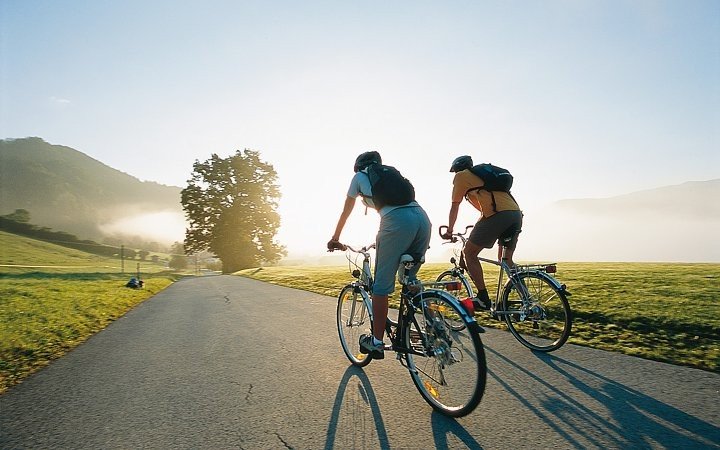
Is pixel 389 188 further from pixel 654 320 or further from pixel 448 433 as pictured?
pixel 654 320

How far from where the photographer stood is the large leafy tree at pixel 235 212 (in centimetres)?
4816

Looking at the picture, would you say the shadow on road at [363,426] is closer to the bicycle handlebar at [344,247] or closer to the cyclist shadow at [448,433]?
the cyclist shadow at [448,433]

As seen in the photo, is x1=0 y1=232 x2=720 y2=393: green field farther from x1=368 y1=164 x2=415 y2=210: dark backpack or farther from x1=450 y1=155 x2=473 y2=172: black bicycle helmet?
x1=368 y1=164 x2=415 y2=210: dark backpack

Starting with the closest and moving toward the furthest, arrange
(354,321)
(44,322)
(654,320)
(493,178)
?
(354,321), (493,178), (654,320), (44,322)

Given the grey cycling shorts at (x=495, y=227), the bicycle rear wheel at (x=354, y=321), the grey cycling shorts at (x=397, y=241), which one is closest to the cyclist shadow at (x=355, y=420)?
the bicycle rear wheel at (x=354, y=321)

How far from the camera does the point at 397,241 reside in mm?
3521

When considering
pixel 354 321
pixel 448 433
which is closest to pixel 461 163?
pixel 354 321

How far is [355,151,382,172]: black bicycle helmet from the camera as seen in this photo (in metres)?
3.85

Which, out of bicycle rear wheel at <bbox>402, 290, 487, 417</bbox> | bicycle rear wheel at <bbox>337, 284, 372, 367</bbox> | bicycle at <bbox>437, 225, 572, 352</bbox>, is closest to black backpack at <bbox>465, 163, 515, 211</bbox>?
bicycle at <bbox>437, 225, 572, 352</bbox>

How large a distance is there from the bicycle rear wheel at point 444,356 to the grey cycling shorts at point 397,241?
394 millimetres

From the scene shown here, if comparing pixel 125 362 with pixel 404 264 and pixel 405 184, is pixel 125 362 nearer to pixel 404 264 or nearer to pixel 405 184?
pixel 404 264

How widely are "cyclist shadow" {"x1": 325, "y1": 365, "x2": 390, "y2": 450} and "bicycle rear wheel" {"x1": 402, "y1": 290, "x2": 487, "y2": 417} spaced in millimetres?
536

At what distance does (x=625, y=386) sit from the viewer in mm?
3422

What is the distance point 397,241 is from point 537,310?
2.50 m
